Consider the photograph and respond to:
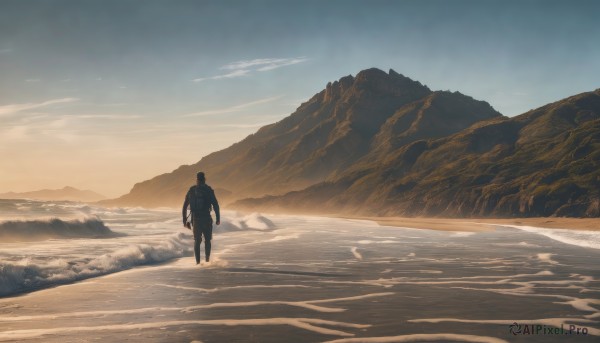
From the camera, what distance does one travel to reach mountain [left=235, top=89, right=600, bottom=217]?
9981 cm

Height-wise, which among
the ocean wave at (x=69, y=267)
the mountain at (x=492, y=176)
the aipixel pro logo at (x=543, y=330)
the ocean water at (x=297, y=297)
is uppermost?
the mountain at (x=492, y=176)

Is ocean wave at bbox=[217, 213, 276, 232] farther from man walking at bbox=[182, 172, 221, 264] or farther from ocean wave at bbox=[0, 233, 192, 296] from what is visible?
man walking at bbox=[182, 172, 221, 264]

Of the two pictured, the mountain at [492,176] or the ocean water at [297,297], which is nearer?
the ocean water at [297,297]

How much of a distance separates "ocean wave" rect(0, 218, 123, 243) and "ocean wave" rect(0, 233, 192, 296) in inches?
609

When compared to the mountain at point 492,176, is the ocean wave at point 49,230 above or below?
below

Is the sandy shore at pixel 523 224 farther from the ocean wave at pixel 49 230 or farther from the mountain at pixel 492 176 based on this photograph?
the mountain at pixel 492 176

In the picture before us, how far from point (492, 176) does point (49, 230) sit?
4229 inches

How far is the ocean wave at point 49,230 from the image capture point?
35.4 meters

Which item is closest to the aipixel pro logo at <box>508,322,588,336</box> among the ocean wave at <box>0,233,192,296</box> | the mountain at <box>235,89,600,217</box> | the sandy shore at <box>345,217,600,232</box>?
the ocean wave at <box>0,233,192,296</box>

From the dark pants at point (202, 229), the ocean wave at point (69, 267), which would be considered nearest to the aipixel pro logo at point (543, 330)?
the ocean wave at point (69, 267)

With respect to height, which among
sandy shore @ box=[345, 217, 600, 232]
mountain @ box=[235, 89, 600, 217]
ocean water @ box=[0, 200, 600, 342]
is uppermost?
mountain @ box=[235, 89, 600, 217]

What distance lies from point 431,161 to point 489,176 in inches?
1685

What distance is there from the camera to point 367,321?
980 centimetres

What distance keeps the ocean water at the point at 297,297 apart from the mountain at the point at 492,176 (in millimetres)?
78420
